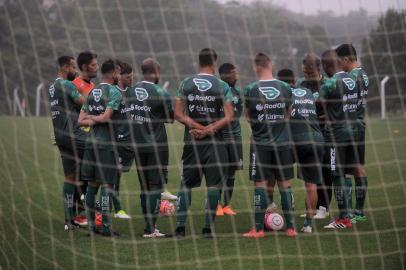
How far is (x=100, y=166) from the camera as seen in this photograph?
838cm

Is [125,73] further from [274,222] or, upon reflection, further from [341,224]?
[341,224]

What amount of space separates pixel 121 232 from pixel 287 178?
2.00 metres

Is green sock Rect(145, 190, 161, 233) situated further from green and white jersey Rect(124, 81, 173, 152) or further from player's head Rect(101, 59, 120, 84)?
player's head Rect(101, 59, 120, 84)

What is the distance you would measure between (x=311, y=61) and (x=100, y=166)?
2.65 m

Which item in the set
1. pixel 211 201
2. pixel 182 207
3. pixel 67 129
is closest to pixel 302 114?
pixel 211 201

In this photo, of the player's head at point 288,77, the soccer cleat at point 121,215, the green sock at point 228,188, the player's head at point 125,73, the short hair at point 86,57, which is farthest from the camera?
the green sock at point 228,188

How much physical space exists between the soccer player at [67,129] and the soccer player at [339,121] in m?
2.88

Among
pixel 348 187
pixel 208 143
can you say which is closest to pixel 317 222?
pixel 348 187

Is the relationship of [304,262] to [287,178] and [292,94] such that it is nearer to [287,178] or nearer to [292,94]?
[287,178]

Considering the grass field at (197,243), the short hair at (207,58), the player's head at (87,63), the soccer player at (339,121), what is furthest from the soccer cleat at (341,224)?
the player's head at (87,63)

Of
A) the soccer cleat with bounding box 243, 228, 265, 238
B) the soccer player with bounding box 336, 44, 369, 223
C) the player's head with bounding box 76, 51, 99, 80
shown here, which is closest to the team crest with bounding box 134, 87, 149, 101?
the player's head with bounding box 76, 51, 99, 80

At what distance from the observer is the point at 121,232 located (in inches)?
344

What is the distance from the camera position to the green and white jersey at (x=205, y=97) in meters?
8.13

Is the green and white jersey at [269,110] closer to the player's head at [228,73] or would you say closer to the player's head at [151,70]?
the player's head at [151,70]
